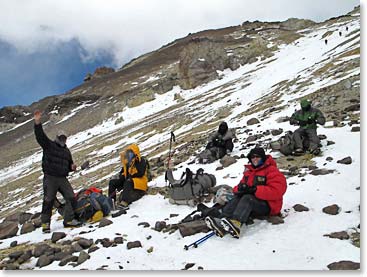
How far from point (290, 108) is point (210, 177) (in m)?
7.94

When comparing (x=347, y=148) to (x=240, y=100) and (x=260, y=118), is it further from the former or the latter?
(x=240, y=100)

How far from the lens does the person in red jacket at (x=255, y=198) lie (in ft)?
21.8

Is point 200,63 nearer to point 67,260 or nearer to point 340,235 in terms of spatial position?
point 67,260

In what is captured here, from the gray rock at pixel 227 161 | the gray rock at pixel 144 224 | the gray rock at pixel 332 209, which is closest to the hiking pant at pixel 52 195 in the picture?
the gray rock at pixel 144 224

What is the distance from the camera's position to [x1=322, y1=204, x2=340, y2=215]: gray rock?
654cm

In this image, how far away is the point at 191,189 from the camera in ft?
29.7

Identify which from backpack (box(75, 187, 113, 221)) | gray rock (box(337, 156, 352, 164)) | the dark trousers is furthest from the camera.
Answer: the dark trousers

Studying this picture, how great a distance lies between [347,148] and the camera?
9547 mm

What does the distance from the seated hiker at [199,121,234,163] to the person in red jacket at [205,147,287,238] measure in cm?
511

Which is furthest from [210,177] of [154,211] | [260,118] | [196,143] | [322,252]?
[260,118]

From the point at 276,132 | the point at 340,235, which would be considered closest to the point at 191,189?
the point at 340,235

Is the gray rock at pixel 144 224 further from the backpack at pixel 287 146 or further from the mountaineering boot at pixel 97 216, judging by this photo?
the backpack at pixel 287 146

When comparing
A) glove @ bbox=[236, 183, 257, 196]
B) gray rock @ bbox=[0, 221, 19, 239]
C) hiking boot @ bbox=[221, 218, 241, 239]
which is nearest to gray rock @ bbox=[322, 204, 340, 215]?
glove @ bbox=[236, 183, 257, 196]

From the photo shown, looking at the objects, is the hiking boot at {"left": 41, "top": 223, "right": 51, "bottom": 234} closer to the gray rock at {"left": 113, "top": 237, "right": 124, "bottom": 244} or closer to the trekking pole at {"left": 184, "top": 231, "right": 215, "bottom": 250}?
the gray rock at {"left": 113, "top": 237, "right": 124, "bottom": 244}
